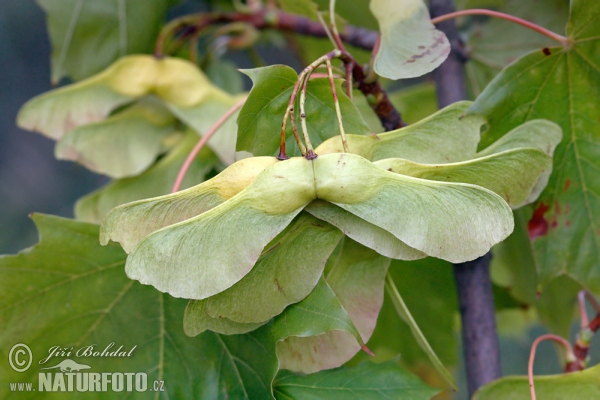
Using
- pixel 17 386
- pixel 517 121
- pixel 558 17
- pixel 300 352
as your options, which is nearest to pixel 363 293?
pixel 300 352

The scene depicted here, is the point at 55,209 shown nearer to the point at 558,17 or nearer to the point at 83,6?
the point at 83,6

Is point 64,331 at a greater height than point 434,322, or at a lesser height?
greater

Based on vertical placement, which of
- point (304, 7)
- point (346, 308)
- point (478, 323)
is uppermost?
point (304, 7)

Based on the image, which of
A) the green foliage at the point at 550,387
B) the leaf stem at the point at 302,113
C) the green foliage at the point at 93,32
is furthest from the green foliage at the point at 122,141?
the green foliage at the point at 550,387

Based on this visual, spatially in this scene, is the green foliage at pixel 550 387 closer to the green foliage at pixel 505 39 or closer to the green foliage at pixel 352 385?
Result: the green foliage at pixel 352 385

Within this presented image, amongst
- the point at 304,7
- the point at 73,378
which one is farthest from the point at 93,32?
the point at 73,378

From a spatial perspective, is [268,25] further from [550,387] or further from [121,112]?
[550,387]
